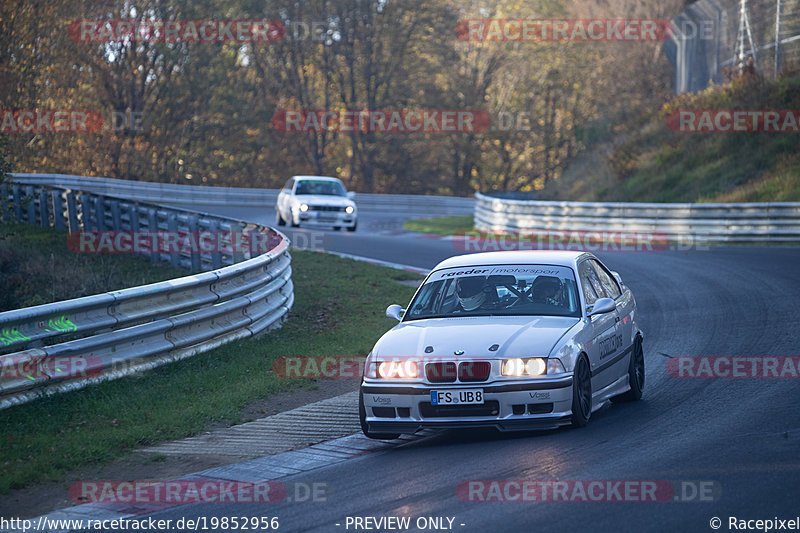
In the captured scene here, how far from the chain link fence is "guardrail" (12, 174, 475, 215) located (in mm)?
12764

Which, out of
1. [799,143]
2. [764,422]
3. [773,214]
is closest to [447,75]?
[799,143]

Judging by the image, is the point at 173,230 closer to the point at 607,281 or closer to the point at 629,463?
the point at 607,281

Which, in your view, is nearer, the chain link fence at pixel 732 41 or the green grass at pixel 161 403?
the green grass at pixel 161 403

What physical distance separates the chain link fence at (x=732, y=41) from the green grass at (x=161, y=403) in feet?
75.2

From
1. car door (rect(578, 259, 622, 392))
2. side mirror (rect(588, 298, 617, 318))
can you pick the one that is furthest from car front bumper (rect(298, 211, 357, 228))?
side mirror (rect(588, 298, 617, 318))

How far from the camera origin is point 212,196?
4581cm

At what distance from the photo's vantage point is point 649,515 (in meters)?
5.70

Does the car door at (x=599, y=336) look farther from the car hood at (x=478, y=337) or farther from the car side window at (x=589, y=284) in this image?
the car hood at (x=478, y=337)

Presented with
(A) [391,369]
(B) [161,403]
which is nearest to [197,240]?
(B) [161,403]

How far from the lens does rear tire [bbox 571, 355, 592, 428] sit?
25.6 ft

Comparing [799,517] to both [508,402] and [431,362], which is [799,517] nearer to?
[508,402]

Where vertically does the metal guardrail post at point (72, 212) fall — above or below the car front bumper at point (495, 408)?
above

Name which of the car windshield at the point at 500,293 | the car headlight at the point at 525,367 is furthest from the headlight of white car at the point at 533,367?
the car windshield at the point at 500,293

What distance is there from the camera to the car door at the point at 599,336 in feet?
27.8
